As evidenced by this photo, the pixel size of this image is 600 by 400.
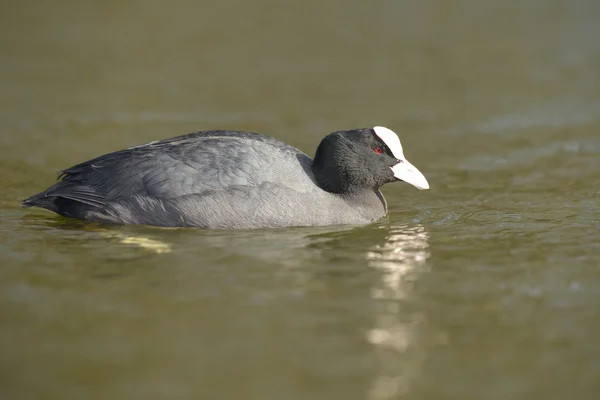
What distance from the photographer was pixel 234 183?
21.0 feet

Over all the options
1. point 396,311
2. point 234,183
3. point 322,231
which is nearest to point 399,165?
point 322,231

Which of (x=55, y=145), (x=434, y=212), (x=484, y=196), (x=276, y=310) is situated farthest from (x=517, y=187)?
(x=55, y=145)

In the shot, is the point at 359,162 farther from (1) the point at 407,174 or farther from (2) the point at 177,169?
(2) the point at 177,169

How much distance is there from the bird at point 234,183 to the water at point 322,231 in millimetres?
168

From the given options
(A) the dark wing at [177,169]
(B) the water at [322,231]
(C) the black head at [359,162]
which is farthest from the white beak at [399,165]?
(A) the dark wing at [177,169]

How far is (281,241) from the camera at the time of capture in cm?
614

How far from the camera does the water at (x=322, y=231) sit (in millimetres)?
4113

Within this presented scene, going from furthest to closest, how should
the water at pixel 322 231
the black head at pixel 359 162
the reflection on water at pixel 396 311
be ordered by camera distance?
the black head at pixel 359 162, the water at pixel 322 231, the reflection on water at pixel 396 311

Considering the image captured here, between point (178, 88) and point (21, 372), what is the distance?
25.8ft

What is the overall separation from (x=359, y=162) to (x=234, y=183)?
3.35 ft

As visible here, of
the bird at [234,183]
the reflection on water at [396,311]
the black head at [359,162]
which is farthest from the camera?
the black head at [359,162]

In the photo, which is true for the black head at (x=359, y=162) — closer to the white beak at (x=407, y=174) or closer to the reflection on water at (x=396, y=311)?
the white beak at (x=407, y=174)

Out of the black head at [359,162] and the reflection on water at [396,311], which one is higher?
the black head at [359,162]

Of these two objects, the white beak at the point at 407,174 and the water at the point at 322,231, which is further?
the white beak at the point at 407,174
